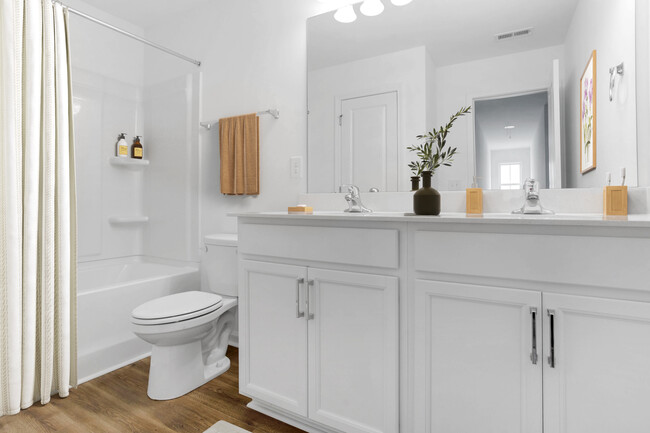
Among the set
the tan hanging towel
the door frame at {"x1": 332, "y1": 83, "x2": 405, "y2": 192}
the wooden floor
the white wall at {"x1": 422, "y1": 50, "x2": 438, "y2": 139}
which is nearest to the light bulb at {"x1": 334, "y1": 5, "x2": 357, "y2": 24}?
the door frame at {"x1": 332, "y1": 83, "x2": 405, "y2": 192}

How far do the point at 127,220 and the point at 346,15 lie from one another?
2199 mm

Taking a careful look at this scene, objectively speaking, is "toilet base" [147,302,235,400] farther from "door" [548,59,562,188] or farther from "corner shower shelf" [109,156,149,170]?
"door" [548,59,562,188]

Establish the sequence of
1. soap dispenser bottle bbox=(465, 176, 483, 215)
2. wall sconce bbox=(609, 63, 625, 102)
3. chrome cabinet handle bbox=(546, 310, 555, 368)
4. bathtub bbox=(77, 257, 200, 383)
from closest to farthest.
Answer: chrome cabinet handle bbox=(546, 310, 555, 368) → wall sconce bbox=(609, 63, 625, 102) → soap dispenser bottle bbox=(465, 176, 483, 215) → bathtub bbox=(77, 257, 200, 383)

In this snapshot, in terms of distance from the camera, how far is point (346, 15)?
1965 millimetres

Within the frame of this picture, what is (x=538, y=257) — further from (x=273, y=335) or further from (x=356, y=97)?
(x=356, y=97)

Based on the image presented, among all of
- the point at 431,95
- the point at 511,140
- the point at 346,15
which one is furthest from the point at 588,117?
the point at 346,15

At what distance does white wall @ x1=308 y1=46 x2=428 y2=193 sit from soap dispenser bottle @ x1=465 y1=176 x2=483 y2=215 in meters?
0.31

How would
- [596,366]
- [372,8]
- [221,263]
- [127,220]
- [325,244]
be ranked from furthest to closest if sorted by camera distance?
1. [127,220]
2. [221,263]
3. [372,8]
4. [325,244]
5. [596,366]

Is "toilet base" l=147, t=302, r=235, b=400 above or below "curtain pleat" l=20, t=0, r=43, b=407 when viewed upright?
below

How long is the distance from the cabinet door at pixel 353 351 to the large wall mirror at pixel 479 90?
696 millimetres

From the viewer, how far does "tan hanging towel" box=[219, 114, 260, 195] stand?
7.36ft

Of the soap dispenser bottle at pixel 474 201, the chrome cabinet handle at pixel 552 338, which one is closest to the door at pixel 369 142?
the soap dispenser bottle at pixel 474 201

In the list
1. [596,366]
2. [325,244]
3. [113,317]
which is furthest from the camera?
[113,317]

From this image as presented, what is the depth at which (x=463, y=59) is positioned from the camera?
1.65 metres
